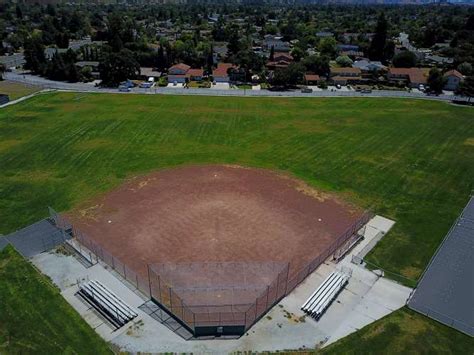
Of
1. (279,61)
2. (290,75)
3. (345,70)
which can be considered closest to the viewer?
(290,75)

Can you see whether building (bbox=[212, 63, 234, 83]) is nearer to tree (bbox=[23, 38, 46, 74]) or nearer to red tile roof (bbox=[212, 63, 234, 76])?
red tile roof (bbox=[212, 63, 234, 76])

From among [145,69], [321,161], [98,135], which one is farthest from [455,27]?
[98,135]

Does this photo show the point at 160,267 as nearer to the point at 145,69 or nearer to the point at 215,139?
the point at 215,139

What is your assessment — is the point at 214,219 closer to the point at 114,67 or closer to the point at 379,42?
the point at 114,67

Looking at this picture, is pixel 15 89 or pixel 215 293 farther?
pixel 15 89

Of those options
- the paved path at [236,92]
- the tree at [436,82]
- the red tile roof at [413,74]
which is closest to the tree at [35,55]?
the paved path at [236,92]

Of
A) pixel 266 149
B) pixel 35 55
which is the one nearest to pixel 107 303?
pixel 266 149
